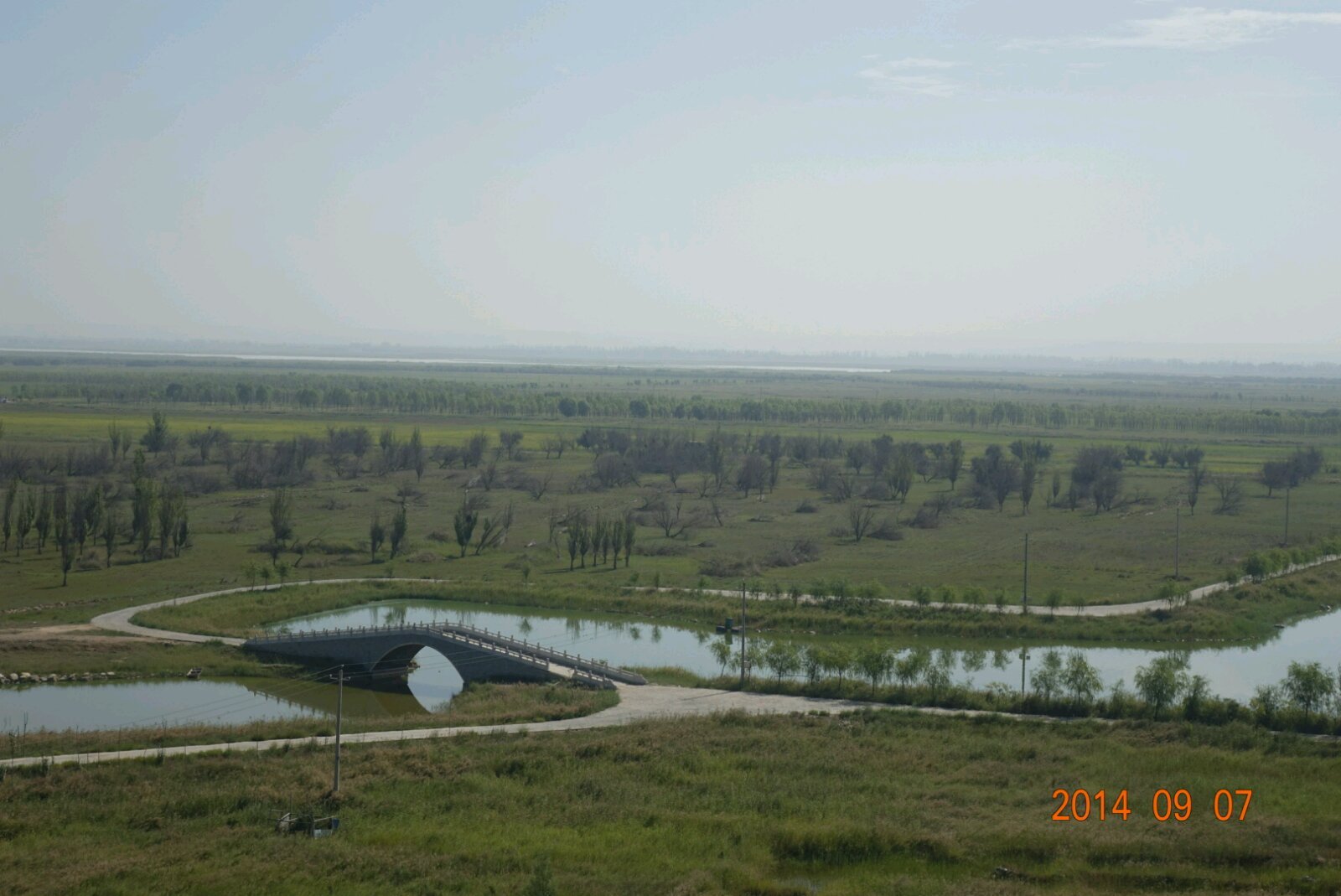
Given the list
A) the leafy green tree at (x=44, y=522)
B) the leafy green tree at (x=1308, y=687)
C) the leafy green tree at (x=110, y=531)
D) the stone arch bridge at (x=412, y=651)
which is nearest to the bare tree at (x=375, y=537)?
the leafy green tree at (x=110, y=531)

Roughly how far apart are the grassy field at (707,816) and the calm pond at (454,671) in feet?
27.8

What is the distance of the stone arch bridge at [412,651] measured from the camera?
42531 millimetres

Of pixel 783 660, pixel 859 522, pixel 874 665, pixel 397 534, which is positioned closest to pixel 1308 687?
pixel 874 665

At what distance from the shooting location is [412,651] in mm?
46594

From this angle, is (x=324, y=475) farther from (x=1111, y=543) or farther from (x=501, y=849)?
(x=501, y=849)

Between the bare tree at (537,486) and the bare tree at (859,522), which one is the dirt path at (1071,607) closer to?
the bare tree at (859,522)

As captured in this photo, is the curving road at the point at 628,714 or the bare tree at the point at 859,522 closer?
the curving road at the point at 628,714

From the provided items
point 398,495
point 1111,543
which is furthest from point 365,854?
point 398,495

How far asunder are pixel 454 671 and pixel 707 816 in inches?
810

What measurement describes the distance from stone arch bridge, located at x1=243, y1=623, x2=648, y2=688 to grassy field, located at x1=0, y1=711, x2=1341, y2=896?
8917 mm

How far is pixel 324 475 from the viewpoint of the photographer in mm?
95062

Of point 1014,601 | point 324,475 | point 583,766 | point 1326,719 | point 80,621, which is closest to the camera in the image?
point 583,766

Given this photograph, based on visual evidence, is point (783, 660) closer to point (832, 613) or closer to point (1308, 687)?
point (832, 613)

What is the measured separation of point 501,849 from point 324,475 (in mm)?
73141
